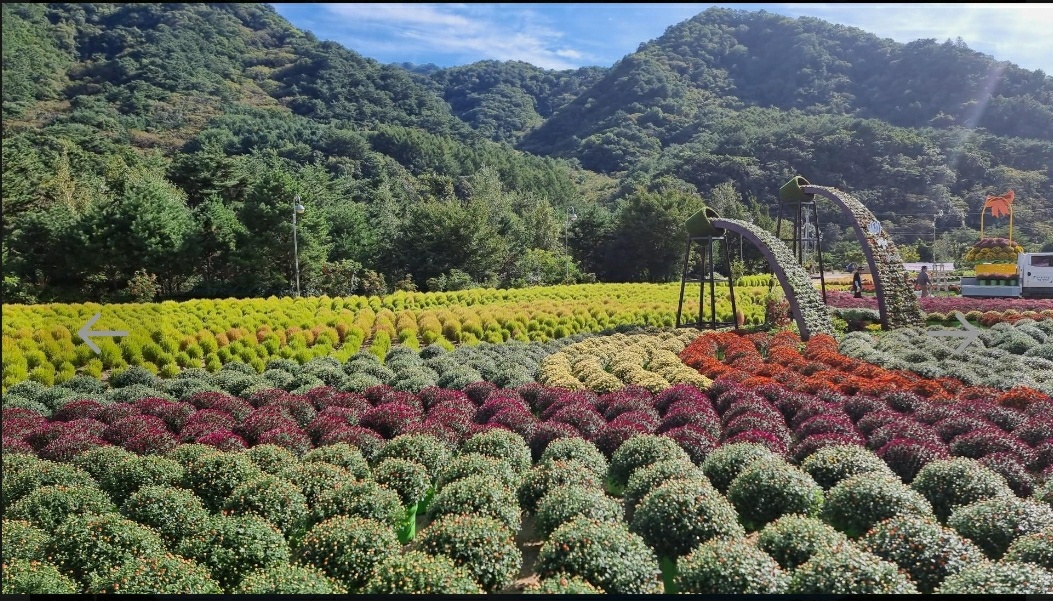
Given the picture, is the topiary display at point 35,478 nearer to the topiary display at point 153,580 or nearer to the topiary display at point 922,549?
the topiary display at point 153,580

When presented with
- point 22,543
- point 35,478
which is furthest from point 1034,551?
point 35,478

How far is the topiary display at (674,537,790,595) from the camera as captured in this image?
13.1 ft

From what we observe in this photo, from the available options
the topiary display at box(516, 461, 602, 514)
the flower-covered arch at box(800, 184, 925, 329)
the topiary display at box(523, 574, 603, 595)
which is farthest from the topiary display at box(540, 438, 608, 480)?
the flower-covered arch at box(800, 184, 925, 329)

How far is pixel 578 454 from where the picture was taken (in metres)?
6.41

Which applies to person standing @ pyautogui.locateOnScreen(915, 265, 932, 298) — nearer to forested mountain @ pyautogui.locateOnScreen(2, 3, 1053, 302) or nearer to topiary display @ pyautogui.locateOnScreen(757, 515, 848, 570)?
forested mountain @ pyautogui.locateOnScreen(2, 3, 1053, 302)

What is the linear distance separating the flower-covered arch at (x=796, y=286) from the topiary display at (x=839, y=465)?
26.9 ft

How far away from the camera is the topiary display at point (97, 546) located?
14.4 feet

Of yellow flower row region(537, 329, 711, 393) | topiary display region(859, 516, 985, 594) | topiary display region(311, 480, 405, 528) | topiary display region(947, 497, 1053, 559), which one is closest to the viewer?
topiary display region(859, 516, 985, 594)

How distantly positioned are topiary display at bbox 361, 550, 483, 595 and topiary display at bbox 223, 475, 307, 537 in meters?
1.34

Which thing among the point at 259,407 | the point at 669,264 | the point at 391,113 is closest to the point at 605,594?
the point at 259,407

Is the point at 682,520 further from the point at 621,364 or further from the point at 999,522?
the point at 621,364

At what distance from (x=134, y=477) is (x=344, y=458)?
1.86 meters

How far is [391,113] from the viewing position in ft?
274

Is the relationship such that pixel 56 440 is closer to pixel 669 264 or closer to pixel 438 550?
pixel 438 550
